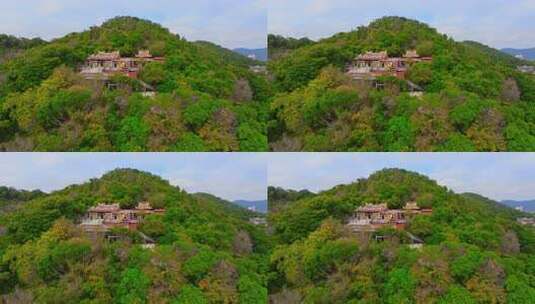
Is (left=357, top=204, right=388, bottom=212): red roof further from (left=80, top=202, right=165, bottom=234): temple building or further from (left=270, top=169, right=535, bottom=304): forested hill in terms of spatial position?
(left=80, top=202, right=165, bottom=234): temple building

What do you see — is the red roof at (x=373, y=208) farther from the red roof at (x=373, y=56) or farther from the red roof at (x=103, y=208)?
the red roof at (x=103, y=208)

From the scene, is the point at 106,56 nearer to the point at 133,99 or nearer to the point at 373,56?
the point at 133,99

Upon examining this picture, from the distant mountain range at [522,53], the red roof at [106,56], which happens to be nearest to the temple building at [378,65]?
the distant mountain range at [522,53]

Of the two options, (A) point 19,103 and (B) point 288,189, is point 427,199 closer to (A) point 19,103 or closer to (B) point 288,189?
(B) point 288,189

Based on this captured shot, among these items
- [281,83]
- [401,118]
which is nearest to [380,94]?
[401,118]


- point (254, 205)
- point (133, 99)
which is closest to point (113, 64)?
point (133, 99)
